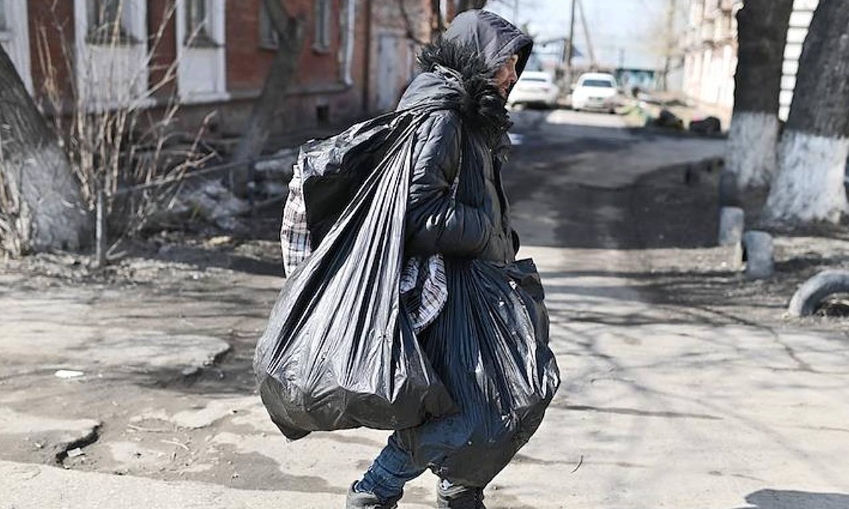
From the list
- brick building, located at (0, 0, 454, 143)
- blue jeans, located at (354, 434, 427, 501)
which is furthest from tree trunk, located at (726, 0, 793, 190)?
blue jeans, located at (354, 434, 427, 501)

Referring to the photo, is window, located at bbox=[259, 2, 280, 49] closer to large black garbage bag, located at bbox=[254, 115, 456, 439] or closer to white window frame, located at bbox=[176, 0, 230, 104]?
white window frame, located at bbox=[176, 0, 230, 104]

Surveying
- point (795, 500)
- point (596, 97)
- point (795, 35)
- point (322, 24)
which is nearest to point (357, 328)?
point (795, 500)

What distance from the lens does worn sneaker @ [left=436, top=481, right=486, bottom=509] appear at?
2.70 metres

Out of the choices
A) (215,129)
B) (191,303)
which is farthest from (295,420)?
(215,129)

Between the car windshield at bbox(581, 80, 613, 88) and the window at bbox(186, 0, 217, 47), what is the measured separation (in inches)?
897

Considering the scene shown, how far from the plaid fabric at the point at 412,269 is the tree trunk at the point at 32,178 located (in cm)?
427

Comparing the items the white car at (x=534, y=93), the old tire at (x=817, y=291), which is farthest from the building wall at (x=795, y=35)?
the old tire at (x=817, y=291)

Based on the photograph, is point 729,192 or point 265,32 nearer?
point 729,192

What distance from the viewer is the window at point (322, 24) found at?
1916 centimetres

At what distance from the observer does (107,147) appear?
667cm

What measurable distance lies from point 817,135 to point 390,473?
22.9 ft

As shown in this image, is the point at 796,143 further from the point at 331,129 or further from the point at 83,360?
the point at 331,129

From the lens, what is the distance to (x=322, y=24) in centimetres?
1948

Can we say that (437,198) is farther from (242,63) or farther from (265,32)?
(265,32)
